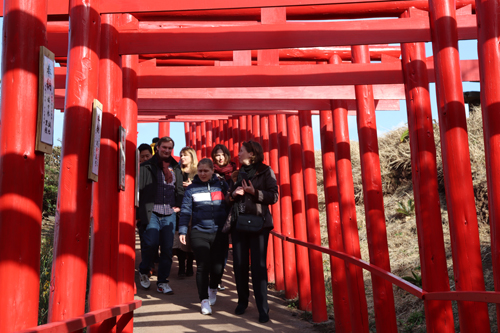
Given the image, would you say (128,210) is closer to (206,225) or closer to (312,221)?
(206,225)

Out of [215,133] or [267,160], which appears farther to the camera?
[215,133]

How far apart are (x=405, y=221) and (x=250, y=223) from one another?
608 cm

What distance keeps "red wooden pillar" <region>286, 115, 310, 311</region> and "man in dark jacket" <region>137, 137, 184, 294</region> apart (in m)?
1.61

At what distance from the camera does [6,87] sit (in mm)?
2771

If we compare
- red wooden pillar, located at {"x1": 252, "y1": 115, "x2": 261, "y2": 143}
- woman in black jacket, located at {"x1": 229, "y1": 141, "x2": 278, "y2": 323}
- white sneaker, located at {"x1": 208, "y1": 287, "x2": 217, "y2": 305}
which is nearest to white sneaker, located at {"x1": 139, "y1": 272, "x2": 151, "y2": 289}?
white sneaker, located at {"x1": 208, "y1": 287, "x2": 217, "y2": 305}

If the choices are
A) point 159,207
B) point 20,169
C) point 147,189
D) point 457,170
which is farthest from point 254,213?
point 20,169

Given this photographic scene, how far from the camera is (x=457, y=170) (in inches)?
139

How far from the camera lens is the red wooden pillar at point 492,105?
10.1 feet

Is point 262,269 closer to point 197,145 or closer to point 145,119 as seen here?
point 145,119

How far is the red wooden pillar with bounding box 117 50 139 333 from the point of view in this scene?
14.5 feet

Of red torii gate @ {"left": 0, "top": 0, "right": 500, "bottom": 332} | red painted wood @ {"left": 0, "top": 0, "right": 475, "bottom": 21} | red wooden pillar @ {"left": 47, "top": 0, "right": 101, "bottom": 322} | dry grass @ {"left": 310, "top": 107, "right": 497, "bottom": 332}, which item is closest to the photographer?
red torii gate @ {"left": 0, "top": 0, "right": 500, "bottom": 332}

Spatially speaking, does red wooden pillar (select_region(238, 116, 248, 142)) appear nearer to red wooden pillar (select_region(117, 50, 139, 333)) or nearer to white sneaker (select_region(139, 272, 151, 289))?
white sneaker (select_region(139, 272, 151, 289))

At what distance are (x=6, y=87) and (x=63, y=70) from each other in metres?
2.96

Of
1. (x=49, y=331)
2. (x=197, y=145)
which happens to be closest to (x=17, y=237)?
(x=49, y=331)
